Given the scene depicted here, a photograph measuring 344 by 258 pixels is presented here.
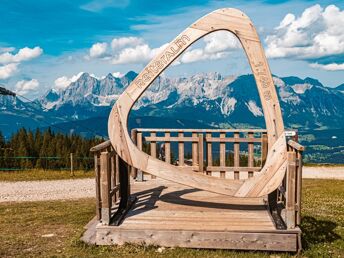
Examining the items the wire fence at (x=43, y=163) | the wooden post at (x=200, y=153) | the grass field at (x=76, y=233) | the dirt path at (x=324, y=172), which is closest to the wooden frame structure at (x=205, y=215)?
the grass field at (x=76, y=233)

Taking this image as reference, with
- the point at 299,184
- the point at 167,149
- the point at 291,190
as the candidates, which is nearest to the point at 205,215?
the point at 291,190

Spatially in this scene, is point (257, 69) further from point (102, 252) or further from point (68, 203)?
point (68, 203)

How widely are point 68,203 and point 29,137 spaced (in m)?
27.7

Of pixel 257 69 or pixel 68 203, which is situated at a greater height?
pixel 257 69

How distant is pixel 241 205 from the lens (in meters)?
10.8

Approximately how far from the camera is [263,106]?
9094 mm

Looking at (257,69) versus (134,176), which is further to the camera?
(134,176)

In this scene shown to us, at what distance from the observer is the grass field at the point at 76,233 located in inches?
336

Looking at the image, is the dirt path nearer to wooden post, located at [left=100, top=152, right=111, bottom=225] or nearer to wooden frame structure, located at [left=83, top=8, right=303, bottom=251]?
wooden frame structure, located at [left=83, top=8, right=303, bottom=251]

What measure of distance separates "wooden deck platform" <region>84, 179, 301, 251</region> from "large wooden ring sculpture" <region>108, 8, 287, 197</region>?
2.48 feet

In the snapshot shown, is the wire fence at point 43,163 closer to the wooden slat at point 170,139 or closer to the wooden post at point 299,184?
the wooden slat at point 170,139

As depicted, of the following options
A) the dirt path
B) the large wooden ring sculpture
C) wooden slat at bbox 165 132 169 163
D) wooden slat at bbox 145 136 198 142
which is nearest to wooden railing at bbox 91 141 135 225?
the large wooden ring sculpture

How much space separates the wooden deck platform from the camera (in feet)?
27.9

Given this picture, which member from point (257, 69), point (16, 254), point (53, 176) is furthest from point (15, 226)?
point (53, 176)
